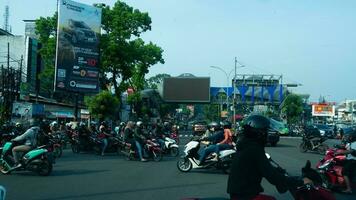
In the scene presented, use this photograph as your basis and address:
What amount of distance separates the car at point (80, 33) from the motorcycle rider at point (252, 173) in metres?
29.7

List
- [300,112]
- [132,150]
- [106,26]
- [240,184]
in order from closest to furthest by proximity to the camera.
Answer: [240,184]
[132,150]
[106,26]
[300,112]

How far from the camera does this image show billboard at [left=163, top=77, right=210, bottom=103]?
6294 cm

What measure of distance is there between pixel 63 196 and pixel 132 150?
9751mm

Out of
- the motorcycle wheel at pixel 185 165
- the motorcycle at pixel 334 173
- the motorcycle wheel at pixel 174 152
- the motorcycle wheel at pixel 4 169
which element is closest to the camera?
the motorcycle at pixel 334 173

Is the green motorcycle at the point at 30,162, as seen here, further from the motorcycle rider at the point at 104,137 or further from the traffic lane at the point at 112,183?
the motorcycle rider at the point at 104,137

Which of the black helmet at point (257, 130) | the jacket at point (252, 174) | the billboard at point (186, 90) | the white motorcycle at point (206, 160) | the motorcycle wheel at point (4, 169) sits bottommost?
the motorcycle wheel at point (4, 169)

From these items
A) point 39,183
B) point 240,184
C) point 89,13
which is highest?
point 89,13

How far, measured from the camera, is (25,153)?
14039 millimetres

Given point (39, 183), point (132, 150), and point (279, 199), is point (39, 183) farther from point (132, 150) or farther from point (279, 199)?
point (132, 150)

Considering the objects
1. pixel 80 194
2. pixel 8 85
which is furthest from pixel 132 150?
pixel 8 85

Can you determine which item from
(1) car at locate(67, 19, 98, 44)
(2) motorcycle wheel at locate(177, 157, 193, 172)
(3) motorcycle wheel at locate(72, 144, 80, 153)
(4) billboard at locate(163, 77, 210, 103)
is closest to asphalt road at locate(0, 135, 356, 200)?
(2) motorcycle wheel at locate(177, 157, 193, 172)

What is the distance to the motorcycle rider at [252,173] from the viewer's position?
4.41 metres

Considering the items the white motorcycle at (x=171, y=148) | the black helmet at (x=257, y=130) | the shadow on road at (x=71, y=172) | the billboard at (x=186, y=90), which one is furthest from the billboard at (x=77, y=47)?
the black helmet at (x=257, y=130)

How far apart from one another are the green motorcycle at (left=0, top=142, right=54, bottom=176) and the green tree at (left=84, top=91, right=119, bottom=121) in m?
25.4
